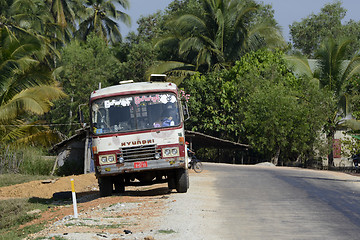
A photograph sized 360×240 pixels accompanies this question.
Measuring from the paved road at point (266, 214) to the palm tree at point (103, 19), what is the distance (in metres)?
46.5

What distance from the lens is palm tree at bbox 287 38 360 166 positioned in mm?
43250

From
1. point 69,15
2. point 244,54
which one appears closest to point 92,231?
point 244,54

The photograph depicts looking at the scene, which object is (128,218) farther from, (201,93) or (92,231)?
(201,93)

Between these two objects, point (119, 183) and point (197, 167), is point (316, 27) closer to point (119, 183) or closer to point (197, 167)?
point (197, 167)

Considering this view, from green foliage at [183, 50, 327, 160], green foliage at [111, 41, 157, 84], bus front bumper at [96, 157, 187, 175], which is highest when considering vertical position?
green foliage at [111, 41, 157, 84]

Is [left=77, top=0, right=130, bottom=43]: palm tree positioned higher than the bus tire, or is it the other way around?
[left=77, top=0, right=130, bottom=43]: palm tree

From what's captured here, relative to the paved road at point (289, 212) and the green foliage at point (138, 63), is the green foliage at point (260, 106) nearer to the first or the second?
the green foliage at point (138, 63)

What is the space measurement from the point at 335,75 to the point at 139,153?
3159 cm

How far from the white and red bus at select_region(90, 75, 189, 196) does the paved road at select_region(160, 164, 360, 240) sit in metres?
1.28

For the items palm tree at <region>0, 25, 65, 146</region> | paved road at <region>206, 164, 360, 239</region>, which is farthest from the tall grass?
paved road at <region>206, 164, 360, 239</region>

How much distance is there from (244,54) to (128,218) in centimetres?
3916

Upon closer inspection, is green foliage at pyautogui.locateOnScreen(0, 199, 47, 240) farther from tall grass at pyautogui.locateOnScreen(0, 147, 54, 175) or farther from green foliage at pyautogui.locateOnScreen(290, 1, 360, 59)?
green foliage at pyautogui.locateOnScreen(290, 1, 360, 59)

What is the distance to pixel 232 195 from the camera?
17.5 metres

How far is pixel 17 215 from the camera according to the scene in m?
16.6
